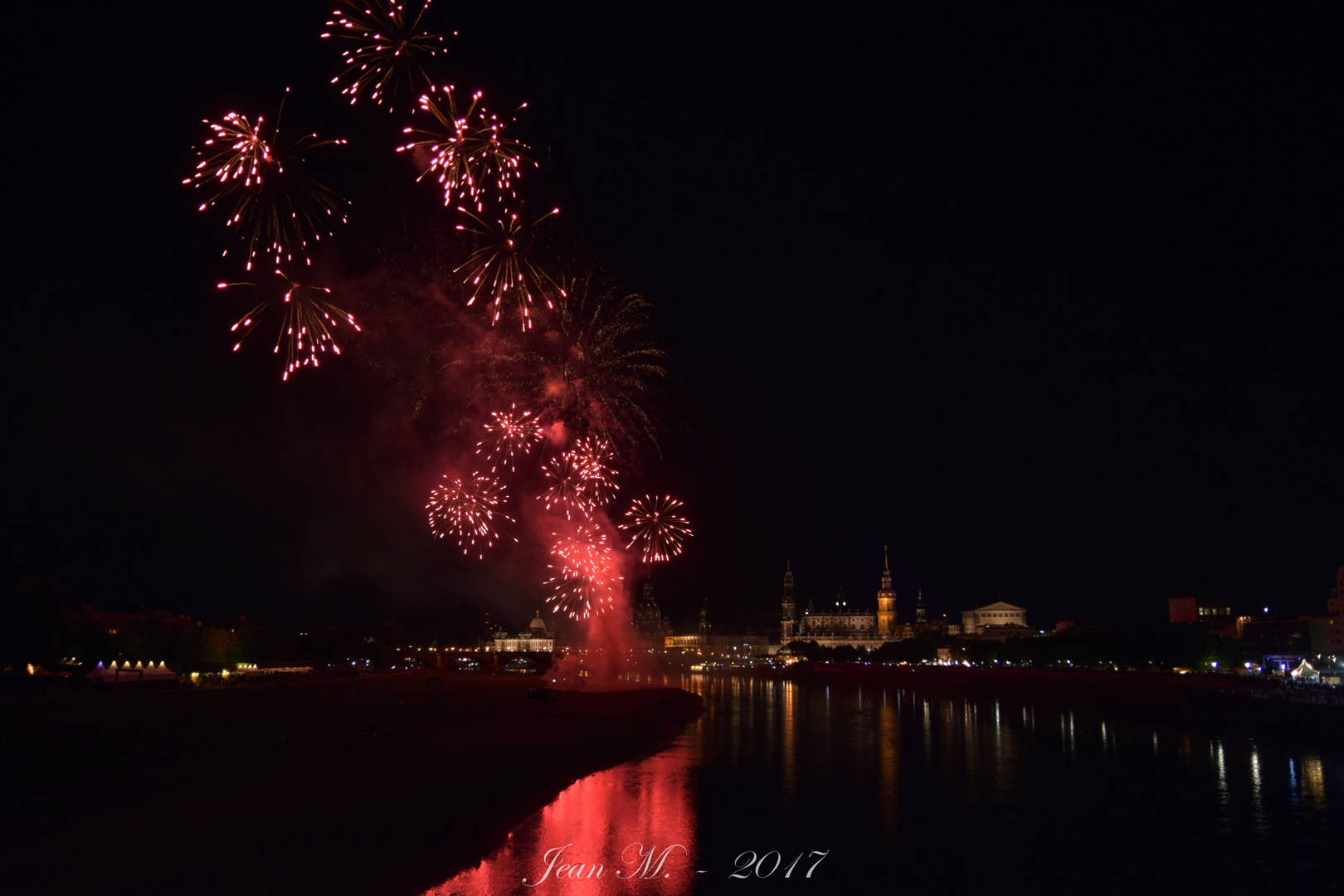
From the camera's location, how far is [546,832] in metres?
18.7

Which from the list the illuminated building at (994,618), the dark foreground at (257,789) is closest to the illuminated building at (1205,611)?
the illuminated building at (994,618)

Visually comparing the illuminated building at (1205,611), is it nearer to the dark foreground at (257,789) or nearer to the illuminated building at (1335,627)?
the illuminated building at (1335,627)

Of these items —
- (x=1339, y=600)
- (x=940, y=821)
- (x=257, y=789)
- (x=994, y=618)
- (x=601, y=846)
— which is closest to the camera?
(x=601, y=846)

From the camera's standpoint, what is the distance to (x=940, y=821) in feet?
72.6

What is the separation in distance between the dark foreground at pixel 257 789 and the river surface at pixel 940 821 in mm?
1362

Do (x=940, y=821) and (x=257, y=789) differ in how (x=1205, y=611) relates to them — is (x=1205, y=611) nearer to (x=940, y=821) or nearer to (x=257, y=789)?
(x=940, y=821)

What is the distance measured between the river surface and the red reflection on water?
0.19 ft

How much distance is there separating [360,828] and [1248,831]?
2082 centimetres

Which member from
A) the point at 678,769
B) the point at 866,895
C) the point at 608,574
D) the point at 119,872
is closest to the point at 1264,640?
the point at 608,574

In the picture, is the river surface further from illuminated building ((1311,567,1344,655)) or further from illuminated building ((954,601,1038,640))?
illuminated building ((954,601,1038,640))

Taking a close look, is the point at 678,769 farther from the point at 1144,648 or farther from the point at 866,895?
the point at 1144,648

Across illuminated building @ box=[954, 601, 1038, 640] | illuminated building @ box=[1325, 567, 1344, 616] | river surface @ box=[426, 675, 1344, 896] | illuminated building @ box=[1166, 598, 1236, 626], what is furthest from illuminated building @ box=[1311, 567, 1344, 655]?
illuminated building @ box=[954, 601, 1038, 640]

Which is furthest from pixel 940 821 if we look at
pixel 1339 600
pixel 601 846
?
pixel 1339 600

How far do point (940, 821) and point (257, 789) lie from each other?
1590 cm
